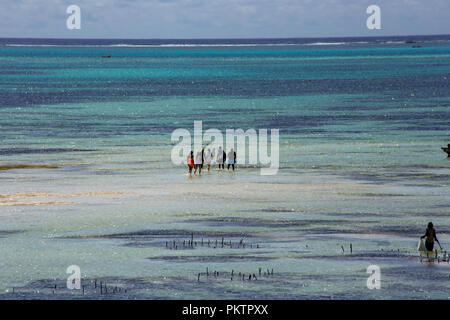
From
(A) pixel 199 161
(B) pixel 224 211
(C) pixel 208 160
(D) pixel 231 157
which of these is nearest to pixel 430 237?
(B) pixel 224 211

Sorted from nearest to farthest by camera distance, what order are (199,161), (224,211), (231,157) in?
1. (224,211)
2. (199,161)
3. (231,157)

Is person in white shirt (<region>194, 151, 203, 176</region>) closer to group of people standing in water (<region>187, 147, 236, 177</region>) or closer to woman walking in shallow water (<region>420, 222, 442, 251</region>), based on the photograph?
group of people standing in water (<region>187, 147, 236, 177</region>)

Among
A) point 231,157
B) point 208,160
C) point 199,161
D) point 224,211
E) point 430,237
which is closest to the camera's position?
point 430,237

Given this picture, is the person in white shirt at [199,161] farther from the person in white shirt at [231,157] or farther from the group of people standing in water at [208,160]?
the person in white shirt at [231,157]

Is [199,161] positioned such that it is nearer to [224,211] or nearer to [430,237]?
[224,211]

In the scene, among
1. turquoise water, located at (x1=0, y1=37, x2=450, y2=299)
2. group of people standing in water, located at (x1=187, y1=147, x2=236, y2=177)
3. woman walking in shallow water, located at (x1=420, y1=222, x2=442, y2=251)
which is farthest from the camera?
group of people standing in water, located at (x1=187, y1=147, x2=236, y2=177)

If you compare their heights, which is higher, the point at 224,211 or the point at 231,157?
the point at 231,157

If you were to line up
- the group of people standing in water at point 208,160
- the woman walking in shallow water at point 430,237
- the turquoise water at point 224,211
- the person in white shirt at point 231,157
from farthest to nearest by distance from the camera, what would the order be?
the person in white shirt at point 231,157, the group of people standing in water at point 208,160, the woman walking in shallow water at point 430,237, the turquoise water at point 224,211

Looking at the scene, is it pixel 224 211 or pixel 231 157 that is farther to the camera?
pixel 231 157

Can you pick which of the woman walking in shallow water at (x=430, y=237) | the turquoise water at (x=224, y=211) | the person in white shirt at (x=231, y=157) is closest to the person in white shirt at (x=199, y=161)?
the turquoise water at (x=224, y=211)

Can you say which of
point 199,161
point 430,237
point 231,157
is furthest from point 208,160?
point 430,237

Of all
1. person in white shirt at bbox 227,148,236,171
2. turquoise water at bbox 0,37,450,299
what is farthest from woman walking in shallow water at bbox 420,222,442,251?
person in white shirt at bbox 227,148,236,171

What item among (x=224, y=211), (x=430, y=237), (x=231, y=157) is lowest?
(x=430, y=237)
